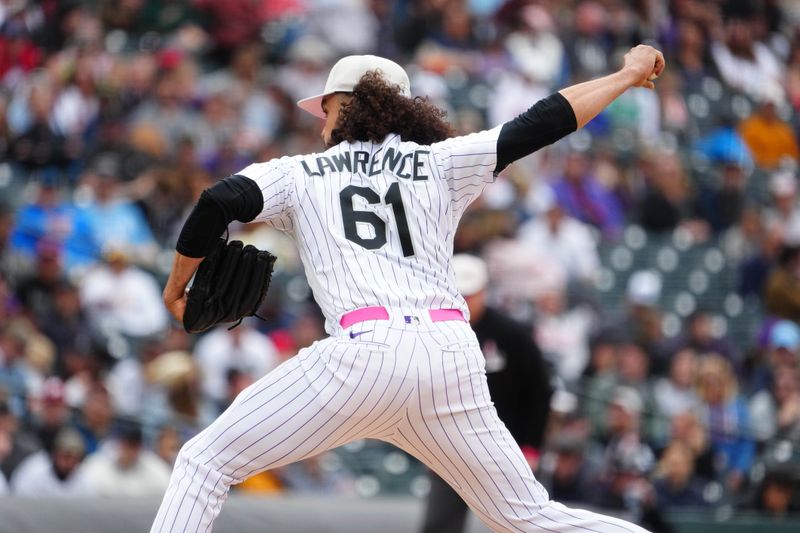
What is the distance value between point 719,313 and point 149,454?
252 inches

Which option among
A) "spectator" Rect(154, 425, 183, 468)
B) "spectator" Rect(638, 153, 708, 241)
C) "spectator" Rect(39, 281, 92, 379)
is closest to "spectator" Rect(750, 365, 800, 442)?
"spectator" Rect(638, 153, 708, 241)

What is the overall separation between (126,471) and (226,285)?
13.8 ft

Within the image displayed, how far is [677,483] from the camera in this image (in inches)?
386

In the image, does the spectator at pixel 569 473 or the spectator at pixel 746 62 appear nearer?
the spectator at pixel 569 473

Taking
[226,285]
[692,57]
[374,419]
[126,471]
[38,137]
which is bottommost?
[126,471]

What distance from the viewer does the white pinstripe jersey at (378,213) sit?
4.10 m

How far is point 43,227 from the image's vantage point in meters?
10.2

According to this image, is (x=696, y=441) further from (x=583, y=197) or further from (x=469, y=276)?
(x=469, y=276)

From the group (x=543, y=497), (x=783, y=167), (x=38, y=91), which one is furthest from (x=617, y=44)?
(x=543, y=497)

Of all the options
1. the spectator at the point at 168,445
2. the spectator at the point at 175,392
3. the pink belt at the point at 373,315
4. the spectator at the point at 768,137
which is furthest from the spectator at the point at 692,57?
the pink belt at the point at 373,315

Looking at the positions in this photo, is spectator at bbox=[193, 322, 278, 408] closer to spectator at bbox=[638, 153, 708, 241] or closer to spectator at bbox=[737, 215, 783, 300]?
Result: spectator at bbox=[638, 153, 708, 241]

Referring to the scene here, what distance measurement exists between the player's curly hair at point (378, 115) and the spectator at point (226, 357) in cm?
532

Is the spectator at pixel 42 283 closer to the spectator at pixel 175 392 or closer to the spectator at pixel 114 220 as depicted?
the spectator at pixel 114 220

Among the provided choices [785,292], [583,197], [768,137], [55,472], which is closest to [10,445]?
[55,472]
